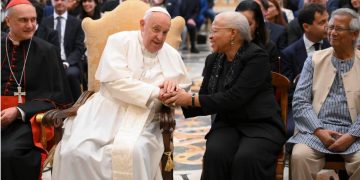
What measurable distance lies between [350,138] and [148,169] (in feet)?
4.36

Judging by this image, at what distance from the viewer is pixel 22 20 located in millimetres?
4242

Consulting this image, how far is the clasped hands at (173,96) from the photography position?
12.9 feet

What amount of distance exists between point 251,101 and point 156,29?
32.6 inches

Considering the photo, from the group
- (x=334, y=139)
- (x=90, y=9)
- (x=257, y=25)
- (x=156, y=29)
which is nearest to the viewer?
(x=334, y=139)

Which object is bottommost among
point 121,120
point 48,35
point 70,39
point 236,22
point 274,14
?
point 121,120

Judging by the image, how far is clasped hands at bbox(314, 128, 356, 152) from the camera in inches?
149

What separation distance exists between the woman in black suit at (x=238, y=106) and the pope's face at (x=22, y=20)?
1179 millimetres

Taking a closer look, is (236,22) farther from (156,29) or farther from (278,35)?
(278,35)

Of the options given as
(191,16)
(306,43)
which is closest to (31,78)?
(306,43)

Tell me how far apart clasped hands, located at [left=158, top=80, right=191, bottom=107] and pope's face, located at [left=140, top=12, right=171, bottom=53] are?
35cm

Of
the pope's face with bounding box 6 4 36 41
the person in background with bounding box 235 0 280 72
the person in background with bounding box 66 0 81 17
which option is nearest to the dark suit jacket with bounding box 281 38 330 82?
the person in background with bounding box 235 0 280 72

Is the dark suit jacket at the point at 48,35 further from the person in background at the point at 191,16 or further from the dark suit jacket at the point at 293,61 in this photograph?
the person in background at the point at 191,16

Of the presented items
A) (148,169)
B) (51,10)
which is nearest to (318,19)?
(148,169)

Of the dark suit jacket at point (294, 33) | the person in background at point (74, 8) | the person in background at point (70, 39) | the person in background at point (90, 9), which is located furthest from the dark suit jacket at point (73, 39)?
the dark suit jacket at point (294, 33)
